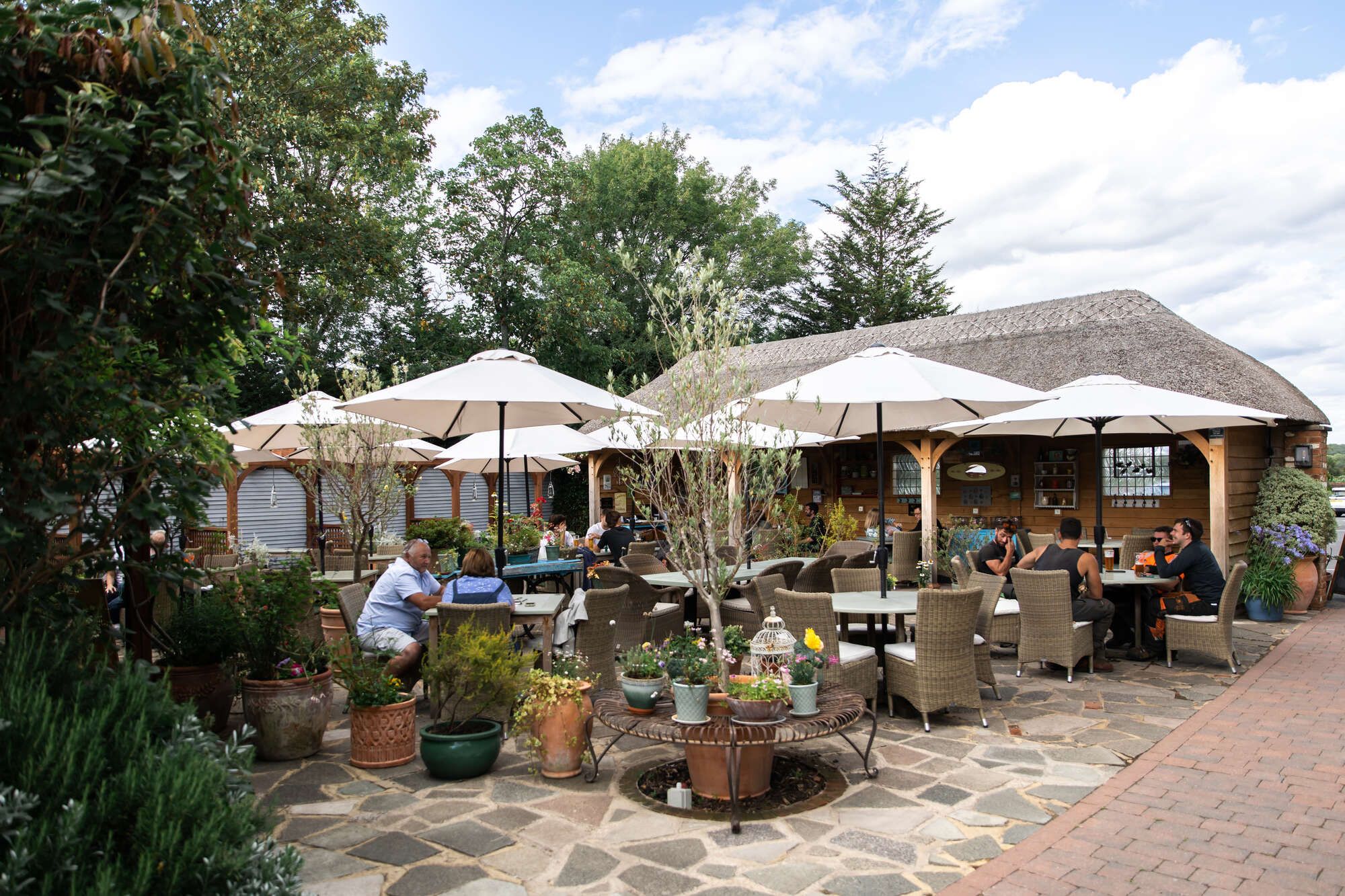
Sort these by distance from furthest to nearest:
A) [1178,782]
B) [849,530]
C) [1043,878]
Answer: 1. [849,530]
2. [1178,782]
3. [1043,878]

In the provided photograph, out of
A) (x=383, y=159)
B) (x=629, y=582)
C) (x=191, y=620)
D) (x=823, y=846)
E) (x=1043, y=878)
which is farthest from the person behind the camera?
(x=383, y=159)

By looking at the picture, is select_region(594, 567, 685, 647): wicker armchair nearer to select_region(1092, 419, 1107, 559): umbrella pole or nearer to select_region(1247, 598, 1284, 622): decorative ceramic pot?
select_region(1092, 419, 1107, 559): umbrella pole

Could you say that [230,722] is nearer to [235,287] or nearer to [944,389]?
[235,287]

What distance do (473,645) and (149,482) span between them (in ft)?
7.07

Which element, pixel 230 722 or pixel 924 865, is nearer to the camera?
pixel 924 865

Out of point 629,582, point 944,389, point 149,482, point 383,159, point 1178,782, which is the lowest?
point 1178,782

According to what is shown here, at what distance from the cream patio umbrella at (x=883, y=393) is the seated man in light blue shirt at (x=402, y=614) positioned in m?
2.74

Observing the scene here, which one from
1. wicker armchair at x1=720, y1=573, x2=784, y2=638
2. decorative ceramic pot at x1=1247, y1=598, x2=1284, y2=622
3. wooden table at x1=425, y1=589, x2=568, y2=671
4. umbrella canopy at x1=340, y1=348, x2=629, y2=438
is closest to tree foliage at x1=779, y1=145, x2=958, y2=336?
decorative ceramic pot at x1=1247, y1=598, x2=1284, y2=622

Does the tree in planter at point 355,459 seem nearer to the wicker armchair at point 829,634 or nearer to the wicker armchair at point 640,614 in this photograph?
the wicker armchair at point 640,614

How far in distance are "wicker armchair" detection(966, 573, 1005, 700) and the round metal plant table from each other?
176cm

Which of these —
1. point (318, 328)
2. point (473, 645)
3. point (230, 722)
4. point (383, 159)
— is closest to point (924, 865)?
point (473, 645)

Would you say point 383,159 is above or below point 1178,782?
above

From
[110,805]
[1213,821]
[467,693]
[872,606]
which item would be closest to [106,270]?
[110,805]

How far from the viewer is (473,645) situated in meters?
4.68
